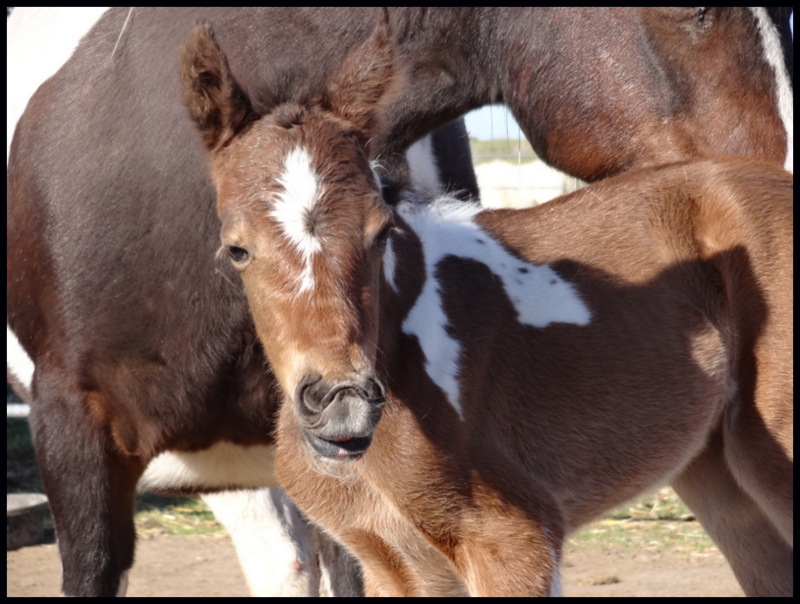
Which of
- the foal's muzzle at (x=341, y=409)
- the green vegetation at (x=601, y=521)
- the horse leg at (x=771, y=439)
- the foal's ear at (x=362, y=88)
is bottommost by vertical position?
the green vegetation at (x=601, y=521)

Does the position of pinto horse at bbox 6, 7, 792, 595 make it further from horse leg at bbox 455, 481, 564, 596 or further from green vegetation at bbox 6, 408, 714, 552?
green vegetation at bbox 6, 408, 714, 552

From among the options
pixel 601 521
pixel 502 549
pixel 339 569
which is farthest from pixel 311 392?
pixel 601 521

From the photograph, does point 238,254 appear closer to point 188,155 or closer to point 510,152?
point 188,155

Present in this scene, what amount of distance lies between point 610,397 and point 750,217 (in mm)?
735

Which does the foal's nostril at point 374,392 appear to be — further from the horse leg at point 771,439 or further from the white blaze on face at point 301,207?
the horse leg at point 771,439

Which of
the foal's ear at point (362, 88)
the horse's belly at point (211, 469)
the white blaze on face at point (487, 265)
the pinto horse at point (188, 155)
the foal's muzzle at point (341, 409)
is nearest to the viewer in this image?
the foal's muzzle at point (341, 409)

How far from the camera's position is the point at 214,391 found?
325 centimetres

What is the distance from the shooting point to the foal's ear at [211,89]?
2754 millimetres

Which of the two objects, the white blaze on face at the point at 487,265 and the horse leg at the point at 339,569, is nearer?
the white blaze on face at the point at 487,265

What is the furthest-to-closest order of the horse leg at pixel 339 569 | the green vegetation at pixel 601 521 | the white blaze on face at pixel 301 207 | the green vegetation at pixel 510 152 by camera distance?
the green vegetation at pixel 601 521, the green vegetation at pixel 510 152, the horse leg at pixel 339 569, the white blaze on face at pixel 301 207

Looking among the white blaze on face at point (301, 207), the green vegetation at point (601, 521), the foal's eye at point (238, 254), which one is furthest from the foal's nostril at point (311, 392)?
the green vegetation at point (601, 521)

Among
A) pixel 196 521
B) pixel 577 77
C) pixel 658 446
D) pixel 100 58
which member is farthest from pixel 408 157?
pixel 196 521

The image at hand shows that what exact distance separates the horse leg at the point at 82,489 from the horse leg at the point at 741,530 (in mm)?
1847

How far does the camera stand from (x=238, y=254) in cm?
262
